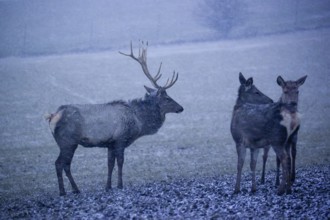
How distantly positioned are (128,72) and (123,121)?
21.7 metres

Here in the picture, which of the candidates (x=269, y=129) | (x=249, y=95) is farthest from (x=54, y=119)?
(x=269, y=129)

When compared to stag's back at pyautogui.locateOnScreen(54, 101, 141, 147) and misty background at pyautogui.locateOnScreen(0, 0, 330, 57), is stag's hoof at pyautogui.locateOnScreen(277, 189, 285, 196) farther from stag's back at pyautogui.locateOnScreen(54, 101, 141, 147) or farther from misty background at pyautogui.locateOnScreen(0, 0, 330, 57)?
misty background at pyautogui.locateOnScreen(0, 0, 330, 57)

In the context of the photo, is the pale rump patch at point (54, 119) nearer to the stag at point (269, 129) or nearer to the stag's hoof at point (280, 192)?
the stag at point (269, 129)

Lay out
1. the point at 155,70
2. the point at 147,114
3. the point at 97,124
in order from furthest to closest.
Result: the point at 155,70 → the point at 147,114 → the point at 97,124

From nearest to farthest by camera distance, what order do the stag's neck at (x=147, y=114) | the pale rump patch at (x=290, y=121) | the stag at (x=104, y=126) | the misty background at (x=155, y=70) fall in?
the pale rump patch at (x=290, y=121) → the stag at (x=104, y=126) → the stag's neck at (x=147, y=114) → the misty background at (x=155, y=70)

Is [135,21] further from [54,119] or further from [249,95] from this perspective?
[54,119]

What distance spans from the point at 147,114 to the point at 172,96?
14222 mm

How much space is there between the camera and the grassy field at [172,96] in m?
13.4

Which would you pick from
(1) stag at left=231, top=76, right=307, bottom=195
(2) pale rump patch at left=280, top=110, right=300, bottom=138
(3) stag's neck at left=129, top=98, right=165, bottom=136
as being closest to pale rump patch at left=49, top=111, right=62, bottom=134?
(3) stag's neck at left=129, top=98, right=165, bottom=136

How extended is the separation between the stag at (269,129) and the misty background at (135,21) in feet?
105

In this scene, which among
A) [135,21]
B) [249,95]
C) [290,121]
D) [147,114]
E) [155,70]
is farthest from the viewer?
[135,21]

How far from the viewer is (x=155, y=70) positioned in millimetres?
31453

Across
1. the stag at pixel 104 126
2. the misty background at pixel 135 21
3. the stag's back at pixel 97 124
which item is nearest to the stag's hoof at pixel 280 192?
the stag at pixel 104 126

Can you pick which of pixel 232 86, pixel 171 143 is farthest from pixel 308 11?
pixel 171 143
